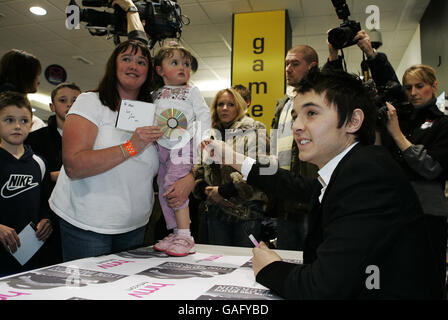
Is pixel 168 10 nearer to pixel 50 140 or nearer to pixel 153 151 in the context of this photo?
pixel 153 151

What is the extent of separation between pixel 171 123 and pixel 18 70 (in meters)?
1.19

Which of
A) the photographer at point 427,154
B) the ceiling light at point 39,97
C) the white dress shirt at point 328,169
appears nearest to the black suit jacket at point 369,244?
the white dress shirt at point 328,169

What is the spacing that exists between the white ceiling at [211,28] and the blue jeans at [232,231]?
357 cm

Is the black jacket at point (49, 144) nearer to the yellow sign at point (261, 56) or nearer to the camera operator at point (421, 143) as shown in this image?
the camera operator at point (421, 143)

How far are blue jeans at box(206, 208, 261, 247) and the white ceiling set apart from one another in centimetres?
357

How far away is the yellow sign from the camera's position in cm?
490

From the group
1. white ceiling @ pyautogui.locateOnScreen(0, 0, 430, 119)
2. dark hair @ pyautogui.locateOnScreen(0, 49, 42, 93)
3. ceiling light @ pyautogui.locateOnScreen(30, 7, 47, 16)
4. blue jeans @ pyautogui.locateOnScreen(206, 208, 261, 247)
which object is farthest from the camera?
ceiling light @ pyautogui.locateOnScreen(30, 7, 47, 16)

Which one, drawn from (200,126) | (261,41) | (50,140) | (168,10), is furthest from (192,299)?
(261,41)

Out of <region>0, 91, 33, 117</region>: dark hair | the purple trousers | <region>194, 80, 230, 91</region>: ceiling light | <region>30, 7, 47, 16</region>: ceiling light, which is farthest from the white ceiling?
the purple trousers

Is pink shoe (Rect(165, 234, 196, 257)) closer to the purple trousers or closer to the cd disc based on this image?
the purple trousers

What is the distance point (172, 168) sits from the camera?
1.63 m

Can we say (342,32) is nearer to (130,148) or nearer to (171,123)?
(171,123)

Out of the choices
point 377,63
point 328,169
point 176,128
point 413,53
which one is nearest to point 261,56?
point 413,53

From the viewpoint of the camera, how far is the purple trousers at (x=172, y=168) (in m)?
1.62
